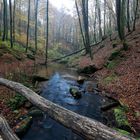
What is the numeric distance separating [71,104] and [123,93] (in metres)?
2.78

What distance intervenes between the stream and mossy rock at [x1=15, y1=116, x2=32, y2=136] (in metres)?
0.14

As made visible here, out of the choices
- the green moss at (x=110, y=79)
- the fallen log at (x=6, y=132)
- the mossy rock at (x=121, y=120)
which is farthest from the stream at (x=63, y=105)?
the fallen log at (x=6, y=132)

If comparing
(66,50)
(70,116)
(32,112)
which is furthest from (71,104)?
(66,50)

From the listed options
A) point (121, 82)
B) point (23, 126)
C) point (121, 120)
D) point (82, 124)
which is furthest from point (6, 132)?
point (121, 82)

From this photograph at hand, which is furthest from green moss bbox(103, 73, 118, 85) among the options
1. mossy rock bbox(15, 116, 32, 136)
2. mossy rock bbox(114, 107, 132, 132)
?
mossy rock bbox(15, 116, 32, 136)

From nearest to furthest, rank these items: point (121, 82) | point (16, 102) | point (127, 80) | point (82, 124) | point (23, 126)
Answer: point (82, 124) < point (23, 126) < point (16, 102) < point (127, 80) < point (121, 82)

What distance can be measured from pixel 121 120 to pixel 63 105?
3.17 metres

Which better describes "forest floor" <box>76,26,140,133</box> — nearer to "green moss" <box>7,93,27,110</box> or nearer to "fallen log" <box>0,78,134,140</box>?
"fallen log" <box>0,78,134,140</box>

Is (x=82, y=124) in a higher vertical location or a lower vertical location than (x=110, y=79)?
lower

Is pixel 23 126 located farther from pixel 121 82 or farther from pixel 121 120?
pixel 121 82

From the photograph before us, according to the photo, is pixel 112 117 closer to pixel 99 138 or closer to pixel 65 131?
pixel 65 131

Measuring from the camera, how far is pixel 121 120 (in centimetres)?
726

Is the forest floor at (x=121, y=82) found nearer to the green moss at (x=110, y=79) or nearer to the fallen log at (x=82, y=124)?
the green moss at (x=110, y=79)

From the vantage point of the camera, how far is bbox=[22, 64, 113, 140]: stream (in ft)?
22.1
